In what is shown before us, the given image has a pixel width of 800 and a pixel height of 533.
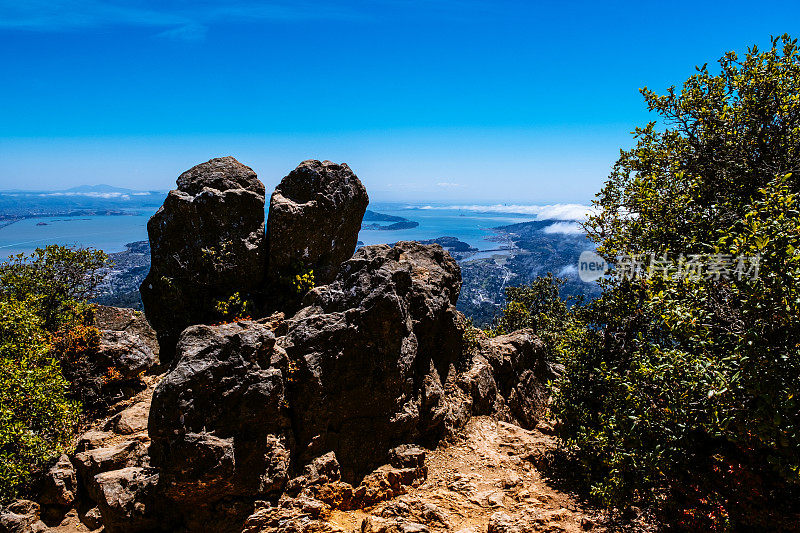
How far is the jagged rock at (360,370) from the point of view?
444 inches

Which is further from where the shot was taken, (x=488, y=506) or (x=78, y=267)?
(x=78, y=267)

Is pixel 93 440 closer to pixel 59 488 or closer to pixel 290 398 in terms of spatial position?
pixel 59 488

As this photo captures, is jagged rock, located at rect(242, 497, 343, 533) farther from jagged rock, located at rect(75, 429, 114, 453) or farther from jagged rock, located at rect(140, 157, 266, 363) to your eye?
jagged rock, located at rect(140, 157, 266, 363)

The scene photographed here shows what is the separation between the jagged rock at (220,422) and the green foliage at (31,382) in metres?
5.17

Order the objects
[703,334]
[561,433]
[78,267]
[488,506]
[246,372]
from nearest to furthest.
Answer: [703,334]
[246,372]
[488,506]
[561,433]
[78,267]

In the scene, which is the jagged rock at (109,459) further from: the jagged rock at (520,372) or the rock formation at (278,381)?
the jagged rock at (520,372)

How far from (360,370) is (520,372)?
10.6 metres

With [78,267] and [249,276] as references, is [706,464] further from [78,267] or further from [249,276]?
[78,267]

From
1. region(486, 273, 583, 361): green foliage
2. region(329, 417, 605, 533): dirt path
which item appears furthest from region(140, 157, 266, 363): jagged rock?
region(486, 273, 583, 361): green foliage

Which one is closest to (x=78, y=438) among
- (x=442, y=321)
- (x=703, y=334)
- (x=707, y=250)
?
(x=442, y=321)

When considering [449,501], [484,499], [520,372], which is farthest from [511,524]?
[520,372]

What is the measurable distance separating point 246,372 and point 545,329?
106 ft

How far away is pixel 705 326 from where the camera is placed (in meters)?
8.02

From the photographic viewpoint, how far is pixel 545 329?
37.2 metres
